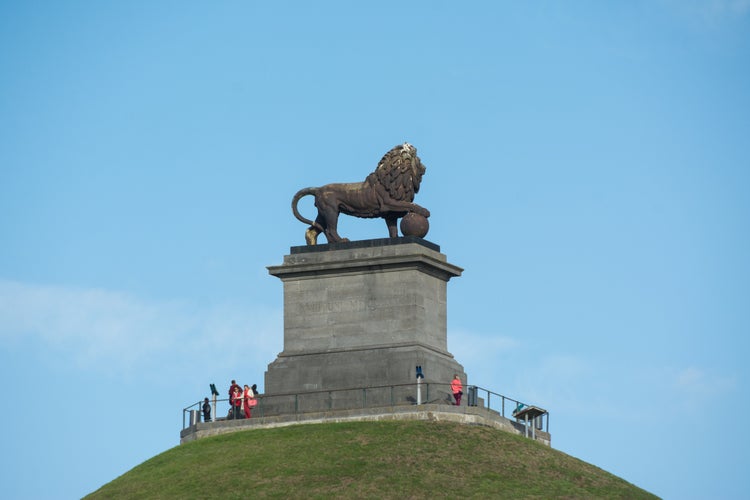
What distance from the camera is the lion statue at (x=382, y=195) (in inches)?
3474

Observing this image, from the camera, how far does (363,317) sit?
284 feet

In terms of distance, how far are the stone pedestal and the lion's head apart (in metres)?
2.45

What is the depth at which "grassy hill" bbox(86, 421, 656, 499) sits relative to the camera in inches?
2948

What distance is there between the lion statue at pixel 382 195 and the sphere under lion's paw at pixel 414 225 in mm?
296

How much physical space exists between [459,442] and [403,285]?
9.63m

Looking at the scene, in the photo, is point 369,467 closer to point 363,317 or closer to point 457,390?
point 457,390

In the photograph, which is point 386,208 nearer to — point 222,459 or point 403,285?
point 403,285

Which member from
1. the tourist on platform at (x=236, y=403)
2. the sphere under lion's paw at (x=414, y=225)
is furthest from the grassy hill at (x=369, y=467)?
the sphere under lion's paw at (x=414, y=225)

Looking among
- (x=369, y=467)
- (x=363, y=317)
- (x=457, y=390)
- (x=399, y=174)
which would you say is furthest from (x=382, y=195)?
(x=369, y=467)

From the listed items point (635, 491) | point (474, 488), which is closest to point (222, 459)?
point (474, 488)

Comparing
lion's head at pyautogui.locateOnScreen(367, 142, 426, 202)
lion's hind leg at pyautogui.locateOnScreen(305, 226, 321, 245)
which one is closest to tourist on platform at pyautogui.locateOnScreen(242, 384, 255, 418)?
lion's hind leg at pyautogui.locateOnScreen(305, 226, 321, 245)

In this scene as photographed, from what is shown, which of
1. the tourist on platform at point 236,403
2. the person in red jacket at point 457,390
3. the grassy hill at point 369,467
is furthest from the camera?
the tourist on platform at point 236,403

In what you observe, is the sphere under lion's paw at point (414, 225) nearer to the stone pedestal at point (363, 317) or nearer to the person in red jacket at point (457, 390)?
the stone pedestal at point (363, 317)

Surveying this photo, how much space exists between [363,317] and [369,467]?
37.6 feet
